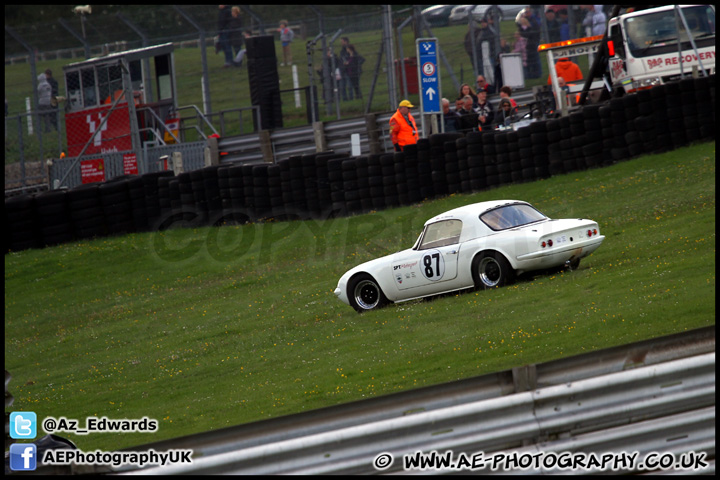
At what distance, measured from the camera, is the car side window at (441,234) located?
37.9 ft

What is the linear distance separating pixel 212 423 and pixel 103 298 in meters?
9.58

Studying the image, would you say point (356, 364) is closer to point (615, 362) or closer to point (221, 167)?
point (615, 362)

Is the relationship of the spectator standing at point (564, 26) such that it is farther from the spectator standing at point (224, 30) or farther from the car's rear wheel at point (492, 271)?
the car's rear wheel at point (492, 271)

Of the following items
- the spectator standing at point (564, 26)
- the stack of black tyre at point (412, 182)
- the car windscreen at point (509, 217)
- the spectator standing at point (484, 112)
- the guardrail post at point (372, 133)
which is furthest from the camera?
the spectator standing at point (564, 26)

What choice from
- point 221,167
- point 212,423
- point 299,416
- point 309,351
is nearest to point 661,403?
point 299,416

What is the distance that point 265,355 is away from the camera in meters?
10.4

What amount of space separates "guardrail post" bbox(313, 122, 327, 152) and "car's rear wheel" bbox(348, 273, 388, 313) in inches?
459

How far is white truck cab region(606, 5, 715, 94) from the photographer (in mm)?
19469

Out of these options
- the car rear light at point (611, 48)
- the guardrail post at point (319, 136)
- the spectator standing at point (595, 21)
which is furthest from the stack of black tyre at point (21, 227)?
the spectator standing at point (595, 21)

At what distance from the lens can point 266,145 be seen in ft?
80.5

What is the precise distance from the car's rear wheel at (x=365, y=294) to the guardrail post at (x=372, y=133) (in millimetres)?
11105

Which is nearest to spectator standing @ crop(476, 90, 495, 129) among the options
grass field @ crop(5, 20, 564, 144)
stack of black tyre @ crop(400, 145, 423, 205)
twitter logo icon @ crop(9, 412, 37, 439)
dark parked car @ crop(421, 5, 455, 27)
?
stack of black tyre @ crop(400, 145, 423, 205)

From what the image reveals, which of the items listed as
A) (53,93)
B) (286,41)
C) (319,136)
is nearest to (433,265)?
(319,136)

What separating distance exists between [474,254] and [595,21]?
628 inches
